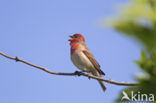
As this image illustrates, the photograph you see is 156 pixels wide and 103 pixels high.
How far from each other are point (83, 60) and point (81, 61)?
0.12 meters

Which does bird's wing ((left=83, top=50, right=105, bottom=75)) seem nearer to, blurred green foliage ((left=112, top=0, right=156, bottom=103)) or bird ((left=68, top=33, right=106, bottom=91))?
bird ((left=68, top=33, right=106, bottom=91))

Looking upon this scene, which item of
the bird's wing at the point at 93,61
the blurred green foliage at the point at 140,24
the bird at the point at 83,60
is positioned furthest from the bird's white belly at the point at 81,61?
the blurred green foliage at the point at 140,24

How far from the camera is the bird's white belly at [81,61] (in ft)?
28.2

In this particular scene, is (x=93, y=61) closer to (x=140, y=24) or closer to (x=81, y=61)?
(x=81, y=61)

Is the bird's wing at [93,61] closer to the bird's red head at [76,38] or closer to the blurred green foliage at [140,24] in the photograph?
the bird's red head at [76,38]

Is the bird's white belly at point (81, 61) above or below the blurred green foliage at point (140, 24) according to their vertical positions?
above

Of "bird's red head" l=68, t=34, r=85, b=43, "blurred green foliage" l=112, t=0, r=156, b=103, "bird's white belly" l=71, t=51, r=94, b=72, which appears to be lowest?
"blurred green foliage" l=112, t=0, r=156, b=103

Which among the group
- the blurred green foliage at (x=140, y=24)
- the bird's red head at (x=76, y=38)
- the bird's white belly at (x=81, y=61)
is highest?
the bird's red head at (x=76, y=38)

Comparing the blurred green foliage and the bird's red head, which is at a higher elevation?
the bird's red head

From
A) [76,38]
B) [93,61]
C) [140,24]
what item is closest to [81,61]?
[93,61]

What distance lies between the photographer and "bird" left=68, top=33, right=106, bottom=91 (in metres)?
8.63

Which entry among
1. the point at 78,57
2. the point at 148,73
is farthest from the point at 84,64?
the point at 148,73

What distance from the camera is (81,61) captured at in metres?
8.69

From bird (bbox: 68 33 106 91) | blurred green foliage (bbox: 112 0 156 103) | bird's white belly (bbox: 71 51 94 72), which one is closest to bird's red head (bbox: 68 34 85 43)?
bird (bbox: 68 33 106 91)
